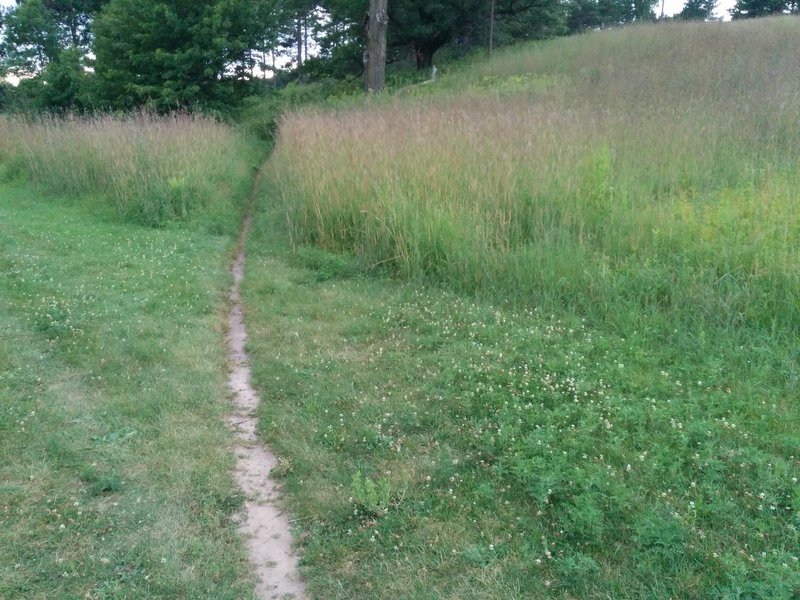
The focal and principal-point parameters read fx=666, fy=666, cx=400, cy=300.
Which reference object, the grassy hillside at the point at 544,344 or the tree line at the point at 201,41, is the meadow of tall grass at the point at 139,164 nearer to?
the grassy hillside at the point at 544,344

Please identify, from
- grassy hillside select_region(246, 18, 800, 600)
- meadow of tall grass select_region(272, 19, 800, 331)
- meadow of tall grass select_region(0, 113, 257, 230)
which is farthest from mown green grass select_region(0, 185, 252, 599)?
meadow of tall grass select_region(0, 113, 257, 230)

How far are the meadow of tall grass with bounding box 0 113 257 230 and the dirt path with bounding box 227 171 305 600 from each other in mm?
6534

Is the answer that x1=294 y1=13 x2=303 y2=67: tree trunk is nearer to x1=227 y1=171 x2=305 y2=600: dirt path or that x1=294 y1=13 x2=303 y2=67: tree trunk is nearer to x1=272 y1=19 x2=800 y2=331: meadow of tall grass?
x1=272 y1=19 x2=800 y2=331: meadow of tall grass

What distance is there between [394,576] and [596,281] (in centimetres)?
401

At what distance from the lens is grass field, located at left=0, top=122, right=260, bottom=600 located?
11.5 ft

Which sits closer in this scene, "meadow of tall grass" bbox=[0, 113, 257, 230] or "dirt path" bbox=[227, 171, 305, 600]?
"dirt path" bbox=[227, 171, 305, 600]

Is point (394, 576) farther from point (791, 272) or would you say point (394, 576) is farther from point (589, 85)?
point (589, 85)

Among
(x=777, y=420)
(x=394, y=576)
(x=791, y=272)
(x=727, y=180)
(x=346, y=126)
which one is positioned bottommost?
(x=394, y=576)

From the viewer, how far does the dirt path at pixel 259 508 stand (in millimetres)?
3502

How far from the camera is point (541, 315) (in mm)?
6375

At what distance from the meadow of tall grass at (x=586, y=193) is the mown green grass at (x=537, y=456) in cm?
68

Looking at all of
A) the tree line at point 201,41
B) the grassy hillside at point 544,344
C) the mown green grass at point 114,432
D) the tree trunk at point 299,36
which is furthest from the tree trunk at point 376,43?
the tree trunk at point 299,36

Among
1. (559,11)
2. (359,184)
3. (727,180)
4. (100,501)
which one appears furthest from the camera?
(559,11)

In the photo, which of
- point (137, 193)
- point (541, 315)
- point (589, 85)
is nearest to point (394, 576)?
point (541, 315)
